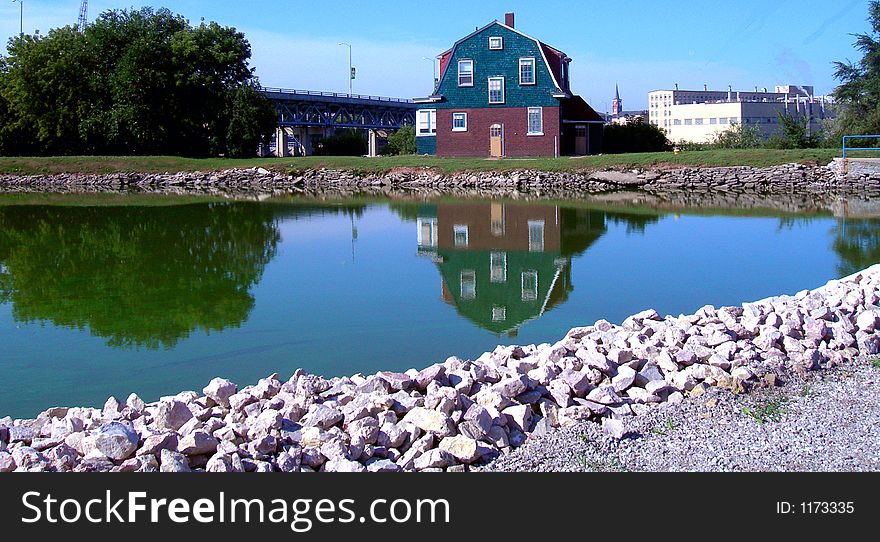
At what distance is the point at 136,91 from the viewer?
177ft

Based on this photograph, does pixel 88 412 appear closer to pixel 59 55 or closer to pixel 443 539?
pixel 443 539

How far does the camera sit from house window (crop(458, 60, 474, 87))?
163 ft

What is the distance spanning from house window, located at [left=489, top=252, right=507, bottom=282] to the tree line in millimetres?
40736

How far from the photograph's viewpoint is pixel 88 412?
271 inches

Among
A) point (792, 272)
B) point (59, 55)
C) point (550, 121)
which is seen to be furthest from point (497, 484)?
point (59, 55)

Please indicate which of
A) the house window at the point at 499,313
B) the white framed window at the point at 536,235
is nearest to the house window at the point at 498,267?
the white framed window at the point at 536,235

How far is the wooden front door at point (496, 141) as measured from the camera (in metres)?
50.0

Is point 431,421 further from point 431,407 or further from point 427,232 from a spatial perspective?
point 427,232

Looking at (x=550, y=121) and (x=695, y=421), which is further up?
(x=550, y=121)

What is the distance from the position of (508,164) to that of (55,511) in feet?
131

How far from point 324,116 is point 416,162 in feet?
173

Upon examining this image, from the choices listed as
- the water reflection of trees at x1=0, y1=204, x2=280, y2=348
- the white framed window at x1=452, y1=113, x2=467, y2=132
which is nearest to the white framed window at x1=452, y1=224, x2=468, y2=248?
the water reflection of trees at x1=0, y1=204, x2=280, y2=348

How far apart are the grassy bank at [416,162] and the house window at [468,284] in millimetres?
27490

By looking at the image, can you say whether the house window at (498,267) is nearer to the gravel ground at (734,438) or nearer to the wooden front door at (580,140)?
the gravel ground at (734,438)
